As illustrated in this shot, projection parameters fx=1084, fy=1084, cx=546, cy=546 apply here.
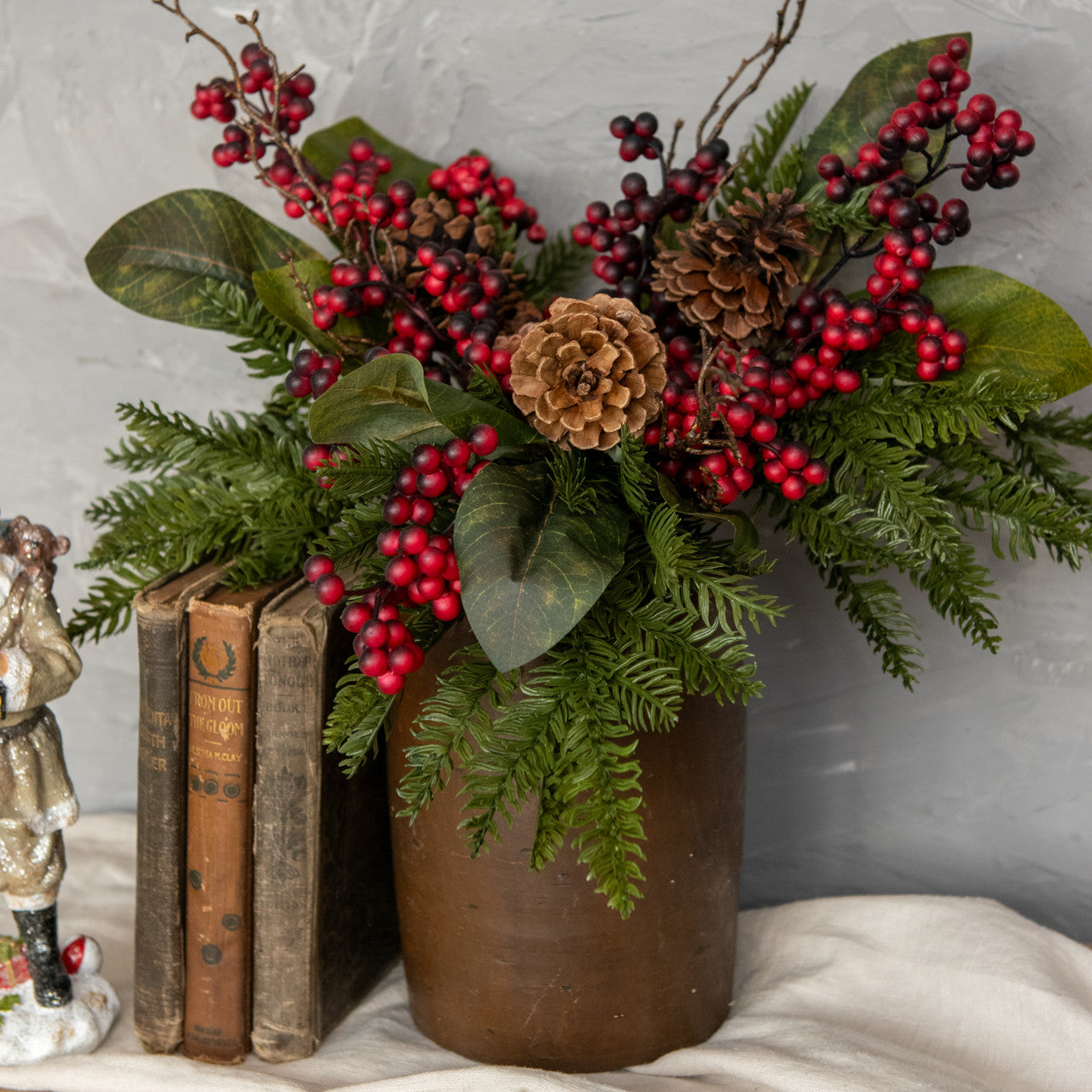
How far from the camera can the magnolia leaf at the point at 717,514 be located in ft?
1.69

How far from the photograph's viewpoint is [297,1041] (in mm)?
654

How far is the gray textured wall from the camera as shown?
73 cm

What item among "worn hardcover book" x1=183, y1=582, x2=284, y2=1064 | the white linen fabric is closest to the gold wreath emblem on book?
"worn hardcover book" x1=183, y1=582, x2=284, y2=1064

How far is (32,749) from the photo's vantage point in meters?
0.61

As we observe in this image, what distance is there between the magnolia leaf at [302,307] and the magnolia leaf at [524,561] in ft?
0.51

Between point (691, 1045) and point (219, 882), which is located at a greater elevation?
point (219, 882)

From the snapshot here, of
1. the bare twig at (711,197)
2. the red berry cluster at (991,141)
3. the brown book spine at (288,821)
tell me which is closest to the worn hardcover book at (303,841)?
the brown book spine at (288,821)

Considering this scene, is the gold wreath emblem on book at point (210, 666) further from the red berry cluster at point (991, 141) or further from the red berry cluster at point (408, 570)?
the red berry cluster at point (991, 141)

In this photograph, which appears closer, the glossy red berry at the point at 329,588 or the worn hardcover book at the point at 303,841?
the glossy red berry at the point at 329,588

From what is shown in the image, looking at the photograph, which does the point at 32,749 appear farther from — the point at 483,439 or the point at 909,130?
the point at 909,130

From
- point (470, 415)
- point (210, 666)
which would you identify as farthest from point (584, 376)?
point (210, 666)

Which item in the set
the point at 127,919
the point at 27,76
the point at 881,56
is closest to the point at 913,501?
the point at 881,56

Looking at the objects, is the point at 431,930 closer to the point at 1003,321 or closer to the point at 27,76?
the point at 1003,321

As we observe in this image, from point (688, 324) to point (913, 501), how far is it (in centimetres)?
17
